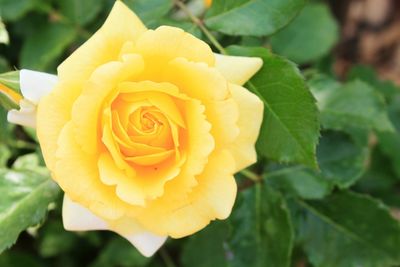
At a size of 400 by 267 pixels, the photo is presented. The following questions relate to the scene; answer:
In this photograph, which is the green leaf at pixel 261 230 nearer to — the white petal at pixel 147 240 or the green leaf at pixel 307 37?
the white petal at pixel 147 240

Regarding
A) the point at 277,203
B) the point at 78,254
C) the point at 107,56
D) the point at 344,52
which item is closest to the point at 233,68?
the point at 107,56

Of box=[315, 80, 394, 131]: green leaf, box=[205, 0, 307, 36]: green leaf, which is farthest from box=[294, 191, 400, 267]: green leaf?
box=[205, 0, 307, 36]: green leaf

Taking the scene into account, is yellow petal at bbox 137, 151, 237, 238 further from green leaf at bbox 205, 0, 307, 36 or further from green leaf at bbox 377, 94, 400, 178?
green leaf at bbox 377, 94, 400, 178

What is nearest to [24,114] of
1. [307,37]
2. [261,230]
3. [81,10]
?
[261,230]

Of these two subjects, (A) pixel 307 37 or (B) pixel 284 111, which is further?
(A) pixel 307 37

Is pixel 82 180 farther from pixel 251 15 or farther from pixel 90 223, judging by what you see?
pixel 251 15

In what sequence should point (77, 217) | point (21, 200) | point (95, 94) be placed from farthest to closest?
point (21, 200) < point (77, 217) < point (95, 94)
